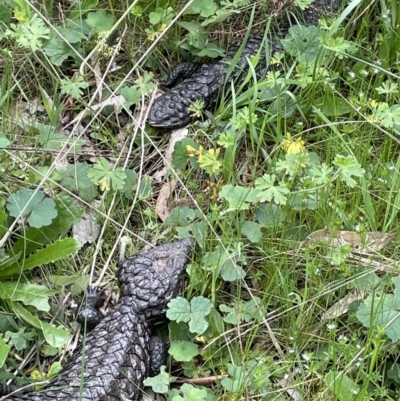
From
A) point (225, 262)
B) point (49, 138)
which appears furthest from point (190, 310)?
point (49, 138)

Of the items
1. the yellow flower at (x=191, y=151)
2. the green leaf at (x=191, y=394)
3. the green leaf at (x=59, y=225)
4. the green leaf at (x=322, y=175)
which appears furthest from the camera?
the yellow flower at (x=191, y=151)

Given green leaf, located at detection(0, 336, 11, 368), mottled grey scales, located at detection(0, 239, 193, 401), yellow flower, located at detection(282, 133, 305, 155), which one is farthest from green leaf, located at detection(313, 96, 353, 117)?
green leaf, located at detection(0, 336, 11, 368)

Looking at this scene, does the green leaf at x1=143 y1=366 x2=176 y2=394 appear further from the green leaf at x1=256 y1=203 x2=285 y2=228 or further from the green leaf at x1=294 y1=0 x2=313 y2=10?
the green leaf at x1=294 y1=0 x2=313 y2=10

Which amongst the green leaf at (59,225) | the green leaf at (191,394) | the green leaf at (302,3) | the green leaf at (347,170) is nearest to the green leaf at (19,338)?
the green leaf at (59,225)

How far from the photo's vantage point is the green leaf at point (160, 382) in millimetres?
2971

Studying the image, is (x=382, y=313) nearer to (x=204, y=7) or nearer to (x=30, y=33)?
(x=204, y=7)

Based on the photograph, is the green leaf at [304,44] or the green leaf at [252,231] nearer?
the green leaf at [252,231]

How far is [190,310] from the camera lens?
10.2ft

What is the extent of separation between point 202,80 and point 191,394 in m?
1.83

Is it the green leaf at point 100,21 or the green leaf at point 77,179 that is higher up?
the green leaf at point 100,21

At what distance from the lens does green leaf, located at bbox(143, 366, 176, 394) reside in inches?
117

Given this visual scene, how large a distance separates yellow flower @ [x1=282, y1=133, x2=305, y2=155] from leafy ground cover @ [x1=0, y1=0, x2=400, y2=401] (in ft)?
0.04

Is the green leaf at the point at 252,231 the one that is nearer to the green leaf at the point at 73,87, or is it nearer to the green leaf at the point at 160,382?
the green leaf at the point at 160,382

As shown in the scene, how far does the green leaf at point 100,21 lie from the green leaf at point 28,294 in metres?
1.48
